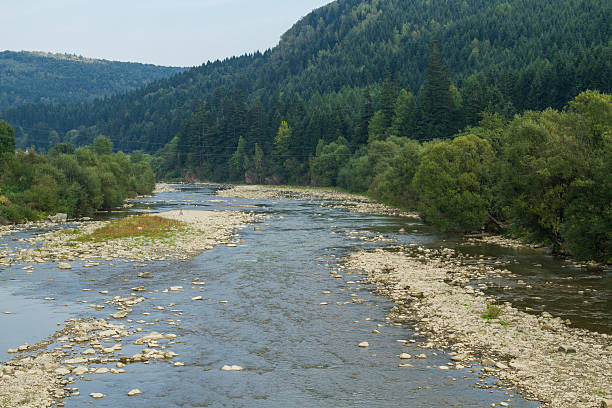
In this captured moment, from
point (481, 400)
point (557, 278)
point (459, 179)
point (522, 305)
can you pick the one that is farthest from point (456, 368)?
point (459, 179)

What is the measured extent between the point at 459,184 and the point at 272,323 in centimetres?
3902

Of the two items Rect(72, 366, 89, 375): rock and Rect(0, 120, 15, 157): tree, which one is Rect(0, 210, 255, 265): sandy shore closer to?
Rect(72, 366, 89, 375): rock

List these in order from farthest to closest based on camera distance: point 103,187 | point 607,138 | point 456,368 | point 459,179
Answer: point 103,187 < point 459,179 < point 607,138 < point 456,368

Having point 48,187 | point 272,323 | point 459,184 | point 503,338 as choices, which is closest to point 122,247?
point 272,323

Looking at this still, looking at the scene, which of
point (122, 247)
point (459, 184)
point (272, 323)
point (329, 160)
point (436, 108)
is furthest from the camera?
point (329, 160)

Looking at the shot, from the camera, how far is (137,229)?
58812 mm

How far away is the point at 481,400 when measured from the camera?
1803cm

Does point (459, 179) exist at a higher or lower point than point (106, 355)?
higher

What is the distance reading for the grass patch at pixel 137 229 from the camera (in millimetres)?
55031

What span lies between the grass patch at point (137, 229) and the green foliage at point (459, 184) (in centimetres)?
2926

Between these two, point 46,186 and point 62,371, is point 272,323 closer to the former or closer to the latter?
point 62,371

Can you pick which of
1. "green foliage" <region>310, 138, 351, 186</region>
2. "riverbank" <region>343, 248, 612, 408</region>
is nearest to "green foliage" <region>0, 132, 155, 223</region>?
"riverbank" <region>343, 248, 612, 408</region>

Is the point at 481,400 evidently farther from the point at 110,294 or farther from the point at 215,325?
the point at 110,294

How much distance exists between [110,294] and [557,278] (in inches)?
1144
